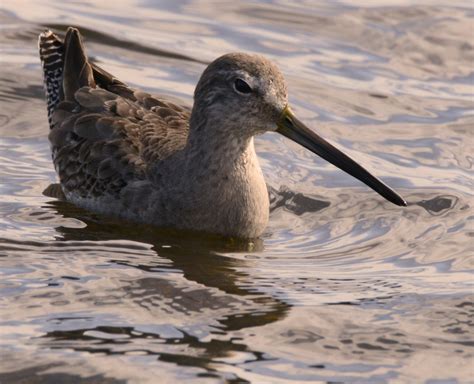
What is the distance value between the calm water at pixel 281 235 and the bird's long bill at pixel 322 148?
0.48 m

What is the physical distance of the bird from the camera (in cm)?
933

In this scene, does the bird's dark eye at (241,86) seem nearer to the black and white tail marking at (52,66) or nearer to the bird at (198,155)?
the bird at (198,155)

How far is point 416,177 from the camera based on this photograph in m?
10.9

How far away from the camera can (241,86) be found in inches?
369

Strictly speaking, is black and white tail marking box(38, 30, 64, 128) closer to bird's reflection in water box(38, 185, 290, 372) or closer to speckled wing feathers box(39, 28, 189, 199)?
speckled wing feathers box(39, 28, 189, 199)

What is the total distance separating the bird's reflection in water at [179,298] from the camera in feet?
23.3

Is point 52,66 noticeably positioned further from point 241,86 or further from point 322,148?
point 322,148

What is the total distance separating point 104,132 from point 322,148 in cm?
203

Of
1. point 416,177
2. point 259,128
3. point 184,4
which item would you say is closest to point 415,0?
point 184,4

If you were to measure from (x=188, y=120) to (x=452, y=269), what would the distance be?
9.57 ft

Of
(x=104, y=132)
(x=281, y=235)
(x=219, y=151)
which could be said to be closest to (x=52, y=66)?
(x=104, y=132)

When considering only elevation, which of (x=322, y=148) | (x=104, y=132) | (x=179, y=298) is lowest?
(x=179, y=298)

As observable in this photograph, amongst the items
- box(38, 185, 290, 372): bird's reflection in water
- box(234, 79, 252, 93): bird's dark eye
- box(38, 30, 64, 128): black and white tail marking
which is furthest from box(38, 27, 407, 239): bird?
box(38, 30, 64, 128): black and white tail marking

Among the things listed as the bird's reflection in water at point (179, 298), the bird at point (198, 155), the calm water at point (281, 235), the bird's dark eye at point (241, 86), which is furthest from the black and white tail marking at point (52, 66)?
the bird's dark eye at point (241, 86)
